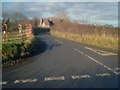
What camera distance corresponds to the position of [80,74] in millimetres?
5996

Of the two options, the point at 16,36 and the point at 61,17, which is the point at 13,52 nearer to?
the point at 16,36

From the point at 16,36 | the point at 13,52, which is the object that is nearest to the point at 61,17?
the point at 16,36

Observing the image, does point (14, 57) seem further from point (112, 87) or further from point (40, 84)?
point (112, 87)

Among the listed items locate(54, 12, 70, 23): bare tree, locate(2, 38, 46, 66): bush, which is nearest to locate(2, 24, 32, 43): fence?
locate(2, 38, 46, 66): bush

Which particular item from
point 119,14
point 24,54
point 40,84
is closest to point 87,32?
point 119,14

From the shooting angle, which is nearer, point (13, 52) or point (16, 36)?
point (13, 52)

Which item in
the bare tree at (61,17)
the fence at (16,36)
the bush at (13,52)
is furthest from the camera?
the bare tree at (61,17)

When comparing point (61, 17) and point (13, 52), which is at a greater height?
point (61, 17)

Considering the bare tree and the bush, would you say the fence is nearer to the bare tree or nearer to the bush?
the bush

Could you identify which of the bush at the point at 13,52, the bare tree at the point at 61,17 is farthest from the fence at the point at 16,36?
the bare tree at the point at 61,17

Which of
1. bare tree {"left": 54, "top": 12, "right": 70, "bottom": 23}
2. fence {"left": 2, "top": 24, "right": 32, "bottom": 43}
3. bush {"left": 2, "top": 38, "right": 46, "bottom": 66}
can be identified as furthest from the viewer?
bare tree {"left": 54, "top": 12, "right": 70, "bottom": 23}

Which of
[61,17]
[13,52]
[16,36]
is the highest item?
[61,17]

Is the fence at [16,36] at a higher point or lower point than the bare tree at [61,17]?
lower

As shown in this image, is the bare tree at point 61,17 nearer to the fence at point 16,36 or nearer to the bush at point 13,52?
the fence at point 16,36
